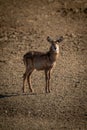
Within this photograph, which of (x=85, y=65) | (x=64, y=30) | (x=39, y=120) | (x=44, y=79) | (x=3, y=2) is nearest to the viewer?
(x=39, y=120)

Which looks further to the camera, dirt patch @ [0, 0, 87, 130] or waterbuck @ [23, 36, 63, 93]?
waterbuck @ [23, 36, 63, 93]

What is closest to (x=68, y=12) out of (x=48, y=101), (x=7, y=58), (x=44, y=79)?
(x=7, y=58)

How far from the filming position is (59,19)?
2656 cm

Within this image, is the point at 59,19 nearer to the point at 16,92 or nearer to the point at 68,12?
the point at 68,12

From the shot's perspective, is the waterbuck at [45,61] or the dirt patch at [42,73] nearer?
the dirt patch at [42,73]

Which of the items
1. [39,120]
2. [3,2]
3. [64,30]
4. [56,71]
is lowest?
[39,120]

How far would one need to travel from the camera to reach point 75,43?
74.9ft

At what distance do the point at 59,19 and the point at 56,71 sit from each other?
7.74 metres

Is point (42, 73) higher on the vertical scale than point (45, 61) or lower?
lower

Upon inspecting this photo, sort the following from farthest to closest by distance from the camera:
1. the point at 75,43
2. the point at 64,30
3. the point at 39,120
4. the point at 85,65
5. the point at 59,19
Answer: the point at 59,19 < the point at 64,30 < the point at 75,43 < the point at 85,65 < the point at 39,120

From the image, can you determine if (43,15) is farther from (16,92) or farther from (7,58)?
(16,92)

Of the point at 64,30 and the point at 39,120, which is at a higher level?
the point at 64,30

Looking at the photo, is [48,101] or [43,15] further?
[43,15]

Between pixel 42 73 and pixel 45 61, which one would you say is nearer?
pixel 45 61
